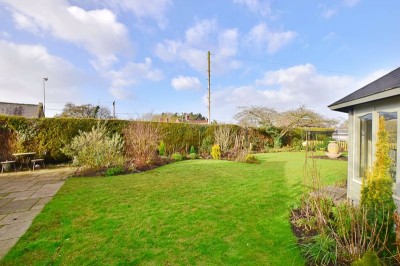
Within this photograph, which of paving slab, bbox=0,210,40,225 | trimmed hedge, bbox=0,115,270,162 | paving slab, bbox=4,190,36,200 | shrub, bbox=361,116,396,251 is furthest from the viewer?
trimmed hedge, bbox=0,115,270,162

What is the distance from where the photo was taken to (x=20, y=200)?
16.8ft

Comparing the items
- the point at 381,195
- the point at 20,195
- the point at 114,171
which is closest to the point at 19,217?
the point at 20,195

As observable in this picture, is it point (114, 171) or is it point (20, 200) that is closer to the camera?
point (20, 200)

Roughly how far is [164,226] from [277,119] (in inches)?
742

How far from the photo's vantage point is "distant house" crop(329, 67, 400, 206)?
3.47m

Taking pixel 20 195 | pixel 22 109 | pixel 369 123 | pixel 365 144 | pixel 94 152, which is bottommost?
pixel 20 195

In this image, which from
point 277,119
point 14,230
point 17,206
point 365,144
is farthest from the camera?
point 277,119

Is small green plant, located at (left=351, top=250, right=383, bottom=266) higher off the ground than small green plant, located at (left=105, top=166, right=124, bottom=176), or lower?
higher

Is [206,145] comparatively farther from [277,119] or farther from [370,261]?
[370,261]

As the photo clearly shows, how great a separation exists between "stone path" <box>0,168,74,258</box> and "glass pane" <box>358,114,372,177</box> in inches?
253

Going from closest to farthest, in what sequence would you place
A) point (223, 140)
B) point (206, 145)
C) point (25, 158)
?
point (25, 158), point (223, 140), point (206, 145)

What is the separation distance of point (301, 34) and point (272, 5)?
3.70 m

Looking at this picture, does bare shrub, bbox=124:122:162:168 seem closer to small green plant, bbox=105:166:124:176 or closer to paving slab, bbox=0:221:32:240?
small green plant, bbox=105:166:124:176

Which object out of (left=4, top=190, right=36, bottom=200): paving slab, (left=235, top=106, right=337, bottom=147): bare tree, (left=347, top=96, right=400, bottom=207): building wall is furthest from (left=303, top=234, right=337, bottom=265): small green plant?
(left=235, top=106, right=337, bottom=147): bare tree
